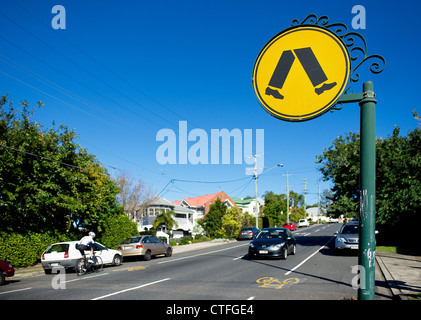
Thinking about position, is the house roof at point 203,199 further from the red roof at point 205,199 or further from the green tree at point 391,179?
A: the green tree at point 391,179

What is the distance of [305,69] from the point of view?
322 cm

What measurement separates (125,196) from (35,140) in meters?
30.1

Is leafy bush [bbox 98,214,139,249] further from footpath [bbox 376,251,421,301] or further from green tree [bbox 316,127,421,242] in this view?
footpath [bbox 376,251,421,301]

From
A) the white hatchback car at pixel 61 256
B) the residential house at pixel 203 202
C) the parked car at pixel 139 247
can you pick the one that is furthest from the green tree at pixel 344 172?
the residential house at pixel 203 202

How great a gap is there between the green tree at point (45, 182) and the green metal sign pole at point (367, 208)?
18.6m

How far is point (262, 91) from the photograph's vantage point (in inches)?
132

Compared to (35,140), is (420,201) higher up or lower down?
lower down

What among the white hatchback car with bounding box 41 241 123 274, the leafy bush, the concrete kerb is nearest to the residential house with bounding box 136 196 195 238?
the leafy bush

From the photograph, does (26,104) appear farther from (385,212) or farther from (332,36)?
(385,212)

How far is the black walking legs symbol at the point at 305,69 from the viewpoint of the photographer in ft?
10.5

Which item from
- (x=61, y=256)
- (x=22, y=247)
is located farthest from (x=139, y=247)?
(x=22, y=247)

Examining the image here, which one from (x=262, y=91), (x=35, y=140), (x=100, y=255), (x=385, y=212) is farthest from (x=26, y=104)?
(x=385, y=212)

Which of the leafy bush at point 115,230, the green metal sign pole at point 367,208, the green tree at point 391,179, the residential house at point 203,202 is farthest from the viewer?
the residential house at point 203,202

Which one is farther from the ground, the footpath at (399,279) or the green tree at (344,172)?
the green tree at (344,172)
